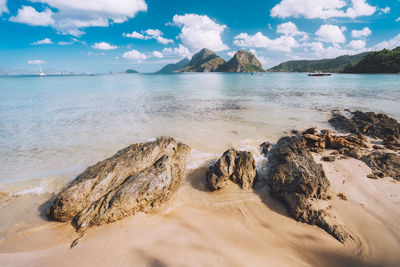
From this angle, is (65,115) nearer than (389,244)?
No

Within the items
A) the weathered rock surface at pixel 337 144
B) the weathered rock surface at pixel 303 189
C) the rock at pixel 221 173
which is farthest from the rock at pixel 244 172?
the weathered rock surface at pixel 337 144

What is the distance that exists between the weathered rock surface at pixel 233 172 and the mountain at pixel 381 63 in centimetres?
15300

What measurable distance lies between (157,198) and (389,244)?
19.8 feet

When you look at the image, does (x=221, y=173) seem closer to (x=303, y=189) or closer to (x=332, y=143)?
(x=303, y=189)

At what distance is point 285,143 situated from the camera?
25.5ft

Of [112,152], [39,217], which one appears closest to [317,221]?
[39,217]

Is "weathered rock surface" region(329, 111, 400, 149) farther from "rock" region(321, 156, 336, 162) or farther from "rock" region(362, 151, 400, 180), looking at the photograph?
"rock" region(321, 156, 336, 162)

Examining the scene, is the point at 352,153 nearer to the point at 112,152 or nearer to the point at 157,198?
the point at 157,198

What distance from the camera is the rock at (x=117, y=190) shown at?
4680mm

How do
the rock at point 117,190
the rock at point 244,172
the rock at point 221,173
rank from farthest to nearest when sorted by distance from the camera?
the rock at point 244,172 < the rock at point 221,173 < the rock at point 117,190

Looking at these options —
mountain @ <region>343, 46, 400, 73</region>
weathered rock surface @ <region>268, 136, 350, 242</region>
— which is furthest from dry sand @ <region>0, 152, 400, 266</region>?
mountain @ <region>343, 46, 400, 73</region>

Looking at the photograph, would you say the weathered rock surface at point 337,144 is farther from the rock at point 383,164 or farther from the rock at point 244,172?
the rock at point 244,172

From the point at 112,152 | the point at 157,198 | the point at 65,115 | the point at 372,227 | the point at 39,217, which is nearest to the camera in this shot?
the point at 372,227

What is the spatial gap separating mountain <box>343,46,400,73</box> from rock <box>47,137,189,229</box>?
155838mm
